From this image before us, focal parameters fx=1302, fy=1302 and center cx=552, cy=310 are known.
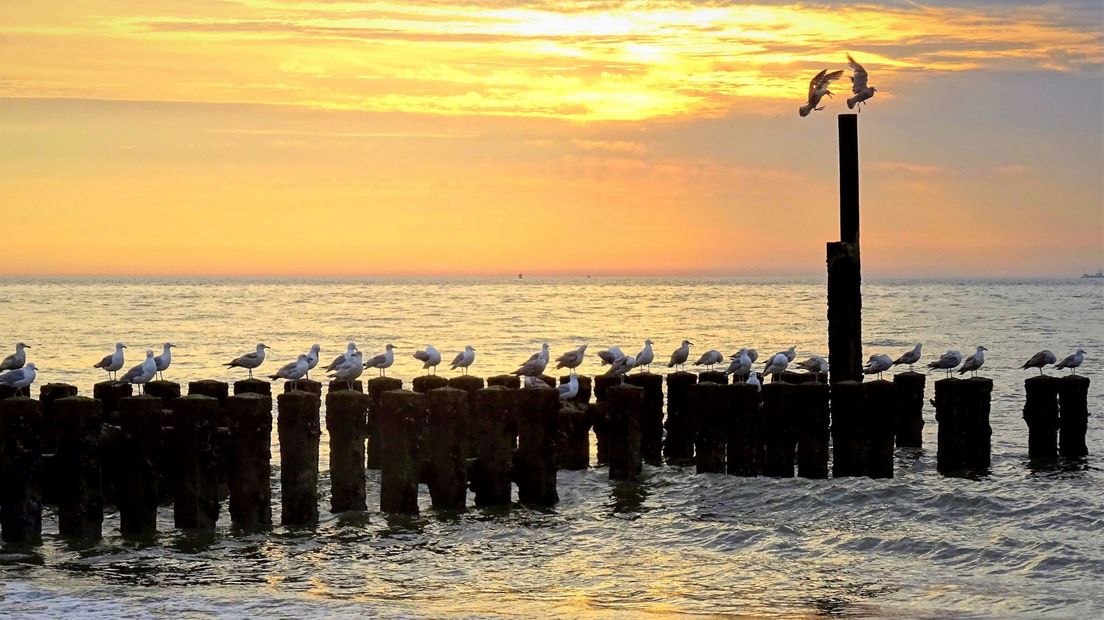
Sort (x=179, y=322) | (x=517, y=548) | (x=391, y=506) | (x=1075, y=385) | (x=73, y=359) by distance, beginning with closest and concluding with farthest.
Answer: (x=517, y=548)
(x=391, y=506)
(x=1075, y=385)
(x=73, y=359)
(x=179, y=322)

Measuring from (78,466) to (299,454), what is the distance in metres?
2.19

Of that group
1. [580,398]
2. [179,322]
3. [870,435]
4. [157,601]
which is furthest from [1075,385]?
[179,322]

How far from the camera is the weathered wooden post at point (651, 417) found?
58.0ft

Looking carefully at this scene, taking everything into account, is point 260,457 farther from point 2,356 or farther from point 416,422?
point 2,356

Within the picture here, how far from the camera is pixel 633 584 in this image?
39.0 feet

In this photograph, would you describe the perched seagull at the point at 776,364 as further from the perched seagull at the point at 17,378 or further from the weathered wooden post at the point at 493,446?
the perched seagull at the point at 17,378

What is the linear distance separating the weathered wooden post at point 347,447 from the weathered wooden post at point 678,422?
4.99 m

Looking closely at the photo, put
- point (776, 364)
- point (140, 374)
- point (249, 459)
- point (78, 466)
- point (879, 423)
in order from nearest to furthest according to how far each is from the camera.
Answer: point (78, 466)
point (249, 459)
point (879, 423)
point (140, 374)
point (776, 364)

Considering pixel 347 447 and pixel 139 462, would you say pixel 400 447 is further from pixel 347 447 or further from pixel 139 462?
pixel 139 462

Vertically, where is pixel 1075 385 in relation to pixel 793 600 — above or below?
above

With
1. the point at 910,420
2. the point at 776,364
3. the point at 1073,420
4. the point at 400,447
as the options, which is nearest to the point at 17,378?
the point at 400,447

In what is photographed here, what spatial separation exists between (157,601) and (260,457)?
262 centimetres

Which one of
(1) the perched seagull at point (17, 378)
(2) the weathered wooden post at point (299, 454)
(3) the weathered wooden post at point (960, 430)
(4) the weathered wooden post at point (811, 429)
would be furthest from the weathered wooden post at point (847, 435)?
(1) the perched seagull at point (17, 378)

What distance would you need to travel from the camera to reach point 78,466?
43.1 feet
